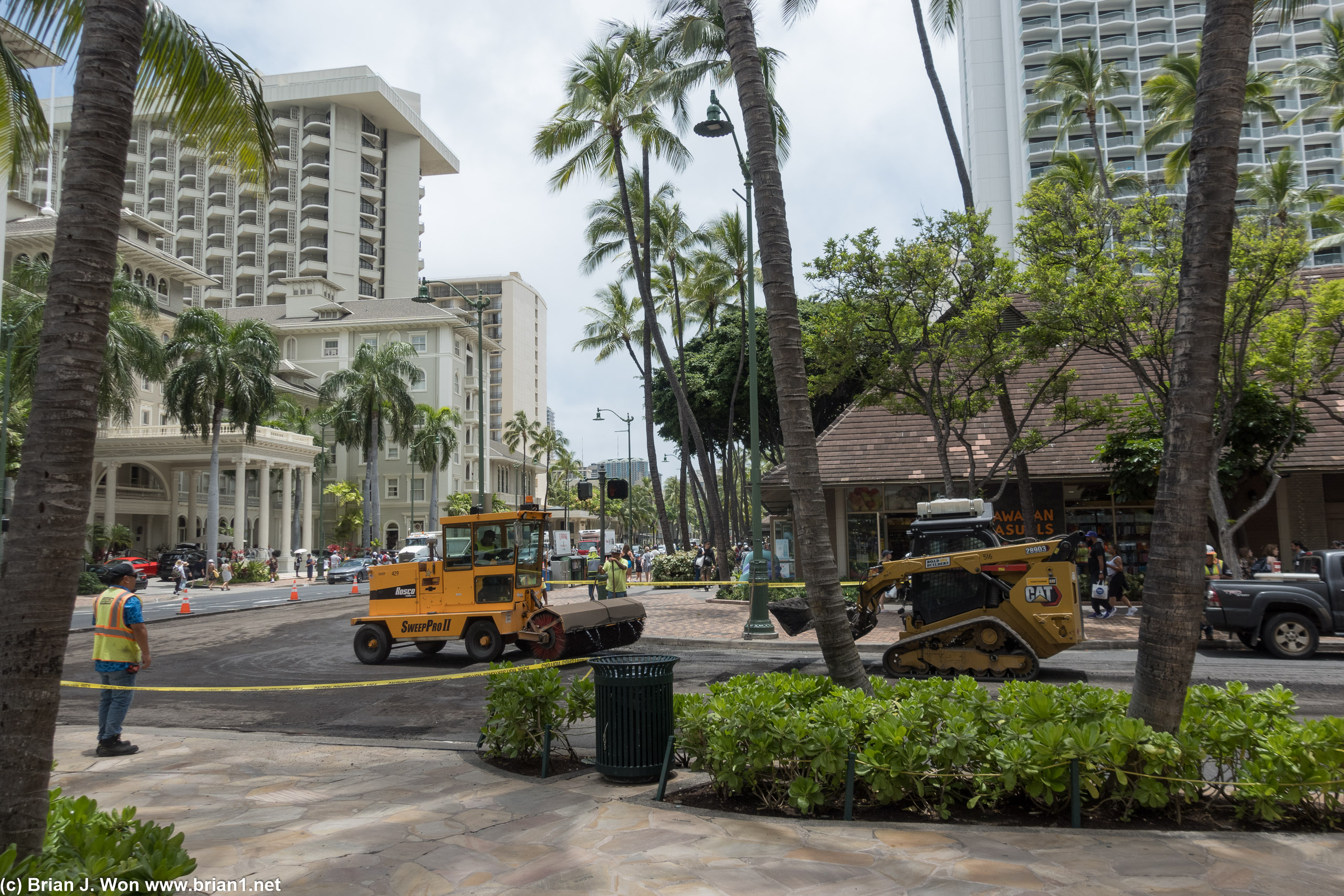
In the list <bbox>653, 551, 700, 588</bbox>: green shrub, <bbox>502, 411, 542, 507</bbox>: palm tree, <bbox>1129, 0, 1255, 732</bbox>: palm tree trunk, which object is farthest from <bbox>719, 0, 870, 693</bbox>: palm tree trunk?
<bbox>502, 411, 542, 507</bbox>: palm tree

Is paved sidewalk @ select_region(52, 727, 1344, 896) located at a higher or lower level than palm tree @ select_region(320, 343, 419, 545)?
lower

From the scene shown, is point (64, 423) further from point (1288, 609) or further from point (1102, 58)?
point (1102, 58)

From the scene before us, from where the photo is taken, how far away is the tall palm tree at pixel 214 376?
41781 mm

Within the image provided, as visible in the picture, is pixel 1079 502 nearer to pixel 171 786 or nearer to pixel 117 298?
pixel 171 786

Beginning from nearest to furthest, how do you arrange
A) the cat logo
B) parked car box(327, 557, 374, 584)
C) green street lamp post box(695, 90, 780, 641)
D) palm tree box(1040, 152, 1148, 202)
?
the cat logo < green street lamp post box(695, 90, 780, 641) < palm tree box(1040, 152, 1148, 202) < parked car box(327, 557, 374, 584)

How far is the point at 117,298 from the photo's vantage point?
36.5m

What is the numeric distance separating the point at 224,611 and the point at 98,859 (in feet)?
85.6

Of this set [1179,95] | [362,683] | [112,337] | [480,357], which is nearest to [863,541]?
[480,357]

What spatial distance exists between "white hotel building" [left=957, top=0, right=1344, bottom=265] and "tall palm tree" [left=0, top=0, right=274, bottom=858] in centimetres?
8146

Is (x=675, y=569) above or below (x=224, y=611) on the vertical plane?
above

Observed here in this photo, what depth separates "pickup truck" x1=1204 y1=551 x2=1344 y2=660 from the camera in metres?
13.2

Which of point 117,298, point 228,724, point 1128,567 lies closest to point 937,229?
point 1128,567

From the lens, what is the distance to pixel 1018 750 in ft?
17.6

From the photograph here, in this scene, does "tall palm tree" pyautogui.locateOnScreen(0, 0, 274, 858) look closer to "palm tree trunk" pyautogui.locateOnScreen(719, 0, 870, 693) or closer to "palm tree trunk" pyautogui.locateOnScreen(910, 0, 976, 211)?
"palm tree trunk" pyautogui.locateOnScreen(719, 0, 870, 693)
